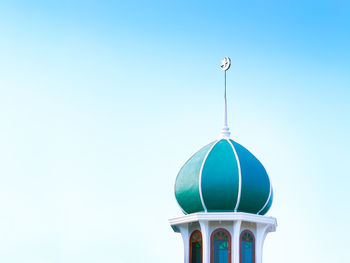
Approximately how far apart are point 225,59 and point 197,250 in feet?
30.3

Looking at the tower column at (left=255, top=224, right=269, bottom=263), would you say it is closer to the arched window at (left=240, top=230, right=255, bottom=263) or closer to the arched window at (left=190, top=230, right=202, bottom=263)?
the arched window at (left=240, top=230, right=255, bottom=263)

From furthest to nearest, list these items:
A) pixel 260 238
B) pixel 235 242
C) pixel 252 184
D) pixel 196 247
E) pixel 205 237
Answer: pixel 196 247, pixel 260 238, pixel 252 184, pixel 205 237, pixel 235 242

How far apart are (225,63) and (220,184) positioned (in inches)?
259

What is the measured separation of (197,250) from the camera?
37.7m

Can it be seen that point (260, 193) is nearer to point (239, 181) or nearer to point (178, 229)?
point (239, 181)

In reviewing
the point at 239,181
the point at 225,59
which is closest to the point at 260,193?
the point at 239,181

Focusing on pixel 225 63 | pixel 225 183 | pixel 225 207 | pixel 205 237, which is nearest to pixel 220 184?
pixel 225 183

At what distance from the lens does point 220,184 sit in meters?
37.1

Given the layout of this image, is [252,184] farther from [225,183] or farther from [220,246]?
[220,246]

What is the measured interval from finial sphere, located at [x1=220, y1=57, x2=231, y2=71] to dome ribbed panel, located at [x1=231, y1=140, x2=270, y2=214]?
442 cm

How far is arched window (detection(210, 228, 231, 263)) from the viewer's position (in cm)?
3681

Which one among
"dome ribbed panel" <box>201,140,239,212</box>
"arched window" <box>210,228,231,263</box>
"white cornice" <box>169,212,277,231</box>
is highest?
"dome ribbed panel" <box>201,140,239,212</box>

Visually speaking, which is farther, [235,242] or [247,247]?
[247,247]

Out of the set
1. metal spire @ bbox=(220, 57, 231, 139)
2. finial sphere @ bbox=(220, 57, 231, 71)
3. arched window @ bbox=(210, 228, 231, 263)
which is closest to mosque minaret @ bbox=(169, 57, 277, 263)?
arched window @ bbox=(210, 228, 231, 263)
